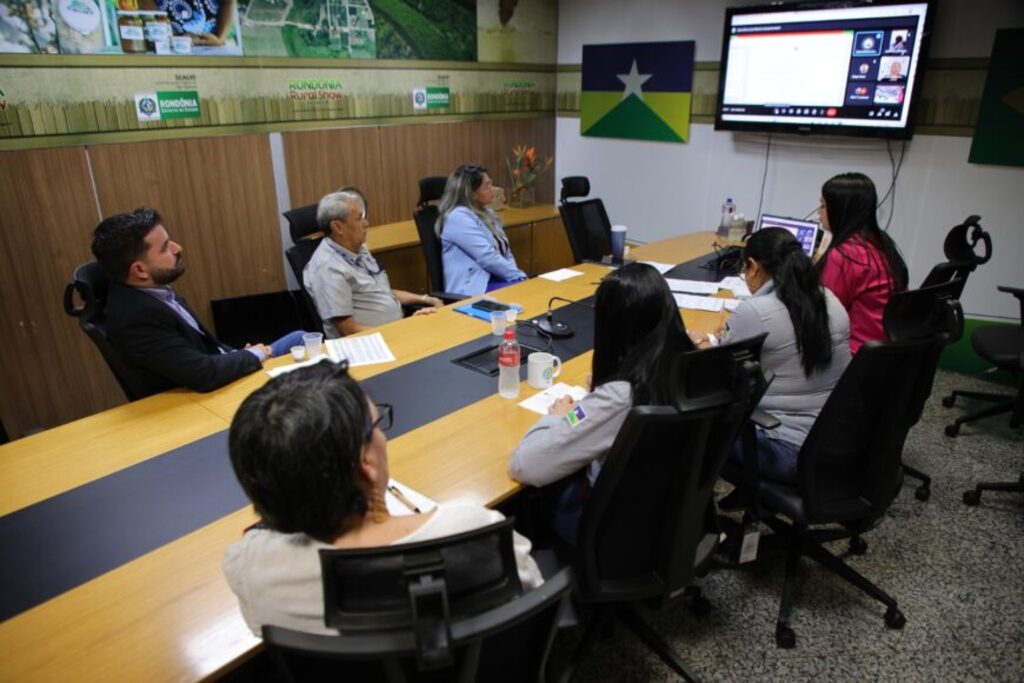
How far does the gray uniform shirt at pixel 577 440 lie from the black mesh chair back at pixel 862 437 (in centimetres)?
69

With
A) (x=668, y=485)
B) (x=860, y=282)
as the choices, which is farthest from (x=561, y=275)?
(x=668, y=485)

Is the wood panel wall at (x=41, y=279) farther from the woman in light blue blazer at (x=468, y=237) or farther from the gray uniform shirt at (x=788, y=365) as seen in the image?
the gray uniform shirt at (x=788, y=365)

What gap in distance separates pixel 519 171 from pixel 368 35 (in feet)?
5.79

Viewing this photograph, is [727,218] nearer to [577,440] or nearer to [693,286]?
[693,286]

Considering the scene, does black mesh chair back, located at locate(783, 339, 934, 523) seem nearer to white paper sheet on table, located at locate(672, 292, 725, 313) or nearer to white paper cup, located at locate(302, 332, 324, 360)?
white paper sheet on table, located at locate(672, 292, 725, 313)

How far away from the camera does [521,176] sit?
5.62m

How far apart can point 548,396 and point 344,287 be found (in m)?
1.31

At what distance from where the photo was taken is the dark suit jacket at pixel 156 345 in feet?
6.74

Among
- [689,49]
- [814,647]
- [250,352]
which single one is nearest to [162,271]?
[250,352]

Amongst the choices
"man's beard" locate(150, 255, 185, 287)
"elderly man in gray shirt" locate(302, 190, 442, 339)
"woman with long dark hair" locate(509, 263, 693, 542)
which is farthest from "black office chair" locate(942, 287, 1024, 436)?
"man's beard" locate(150, 255, 185, 287)

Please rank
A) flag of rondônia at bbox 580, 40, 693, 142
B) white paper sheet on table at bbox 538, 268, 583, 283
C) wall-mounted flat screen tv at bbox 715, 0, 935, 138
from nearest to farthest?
white paper sheet on table at bbox 538, 268, 583, 283
wall-mounted flat screen tv at bbox 715, 0, 935, 138
flag of rondônia at bbox 580, 40, 693, 142

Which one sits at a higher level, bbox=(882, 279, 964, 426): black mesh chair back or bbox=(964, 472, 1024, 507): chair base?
bbox=(882, 279, 964, 426): black mesh chair back

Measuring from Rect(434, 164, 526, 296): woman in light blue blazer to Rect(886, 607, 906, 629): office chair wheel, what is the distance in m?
2.41

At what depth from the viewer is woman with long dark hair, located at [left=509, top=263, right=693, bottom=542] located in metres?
1.56
